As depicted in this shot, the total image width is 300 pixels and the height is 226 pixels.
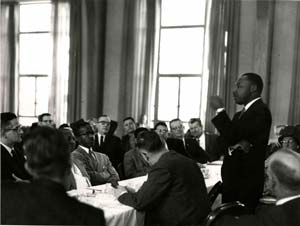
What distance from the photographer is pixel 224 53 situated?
8273 mm

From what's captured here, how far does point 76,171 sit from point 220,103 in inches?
60.1

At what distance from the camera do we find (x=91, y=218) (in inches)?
50.1

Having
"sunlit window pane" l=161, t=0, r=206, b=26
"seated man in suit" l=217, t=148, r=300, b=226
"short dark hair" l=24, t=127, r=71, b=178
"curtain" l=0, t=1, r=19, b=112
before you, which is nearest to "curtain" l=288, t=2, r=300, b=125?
"sunlit window pane" l=161, t=0, r=206, b=26

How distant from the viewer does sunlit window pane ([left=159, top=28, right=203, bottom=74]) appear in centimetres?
887

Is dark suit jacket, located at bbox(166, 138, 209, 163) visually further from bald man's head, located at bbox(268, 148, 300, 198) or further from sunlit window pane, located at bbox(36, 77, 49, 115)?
sunlit window pane, located at bbox(36, 77, 49, 115)

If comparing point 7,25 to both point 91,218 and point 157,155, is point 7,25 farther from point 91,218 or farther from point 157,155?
point 91,218

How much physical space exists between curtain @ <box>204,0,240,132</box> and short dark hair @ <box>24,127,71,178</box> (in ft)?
23.2

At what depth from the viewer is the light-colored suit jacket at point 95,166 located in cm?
420

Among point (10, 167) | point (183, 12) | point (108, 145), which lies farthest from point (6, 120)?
point (183, 12)

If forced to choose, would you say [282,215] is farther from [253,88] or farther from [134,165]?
[134,165]

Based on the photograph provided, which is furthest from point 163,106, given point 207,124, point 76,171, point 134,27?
point 76,171

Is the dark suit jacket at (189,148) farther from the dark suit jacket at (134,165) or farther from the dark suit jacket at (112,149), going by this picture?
the dark suit jacket at (134,165)

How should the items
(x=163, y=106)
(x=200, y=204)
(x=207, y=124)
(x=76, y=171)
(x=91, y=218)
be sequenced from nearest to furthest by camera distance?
1. (x=91, y=218)
2. (x=200, y=204)
3. (x=76, y=171)
4. (x=207, y=124)
5. (x=163, y=106)

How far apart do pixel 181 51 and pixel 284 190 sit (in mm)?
7225
